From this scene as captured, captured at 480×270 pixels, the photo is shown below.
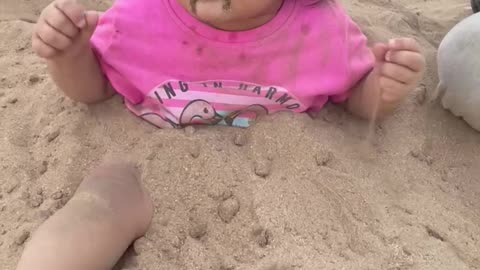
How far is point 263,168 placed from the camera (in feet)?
4.60

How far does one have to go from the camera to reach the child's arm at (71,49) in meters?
1.34

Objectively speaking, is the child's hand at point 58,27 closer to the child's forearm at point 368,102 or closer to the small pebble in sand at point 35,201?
the small pebble in sand at point 35,201

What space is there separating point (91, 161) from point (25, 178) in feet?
0.47

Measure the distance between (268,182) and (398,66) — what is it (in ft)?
1.20

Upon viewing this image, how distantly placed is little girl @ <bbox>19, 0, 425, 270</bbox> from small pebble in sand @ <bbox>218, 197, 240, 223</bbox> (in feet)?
0.92

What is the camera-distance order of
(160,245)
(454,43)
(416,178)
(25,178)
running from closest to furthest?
(160,245) → (25,178) → (416,178) → (454,43)

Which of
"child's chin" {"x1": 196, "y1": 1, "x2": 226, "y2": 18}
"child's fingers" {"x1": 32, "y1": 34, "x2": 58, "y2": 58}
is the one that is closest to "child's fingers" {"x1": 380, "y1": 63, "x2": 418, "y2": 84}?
"child's chin" {"x1": 196, "y1": 1, "x2": 226, "y2": 18}

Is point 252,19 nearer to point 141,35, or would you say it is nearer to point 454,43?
point 141,35

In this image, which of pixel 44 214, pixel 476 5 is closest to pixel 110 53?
pixel 44 214

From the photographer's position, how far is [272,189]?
135 centimetres

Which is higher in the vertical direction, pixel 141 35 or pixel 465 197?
pixel 141 35

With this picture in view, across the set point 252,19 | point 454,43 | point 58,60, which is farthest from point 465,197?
point 58,60

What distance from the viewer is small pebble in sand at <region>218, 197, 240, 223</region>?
1320 mm

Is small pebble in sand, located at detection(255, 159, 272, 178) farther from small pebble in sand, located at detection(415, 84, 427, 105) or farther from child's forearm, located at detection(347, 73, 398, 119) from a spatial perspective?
small pebble in sand, located at detection(415, 84, 427, 105)
